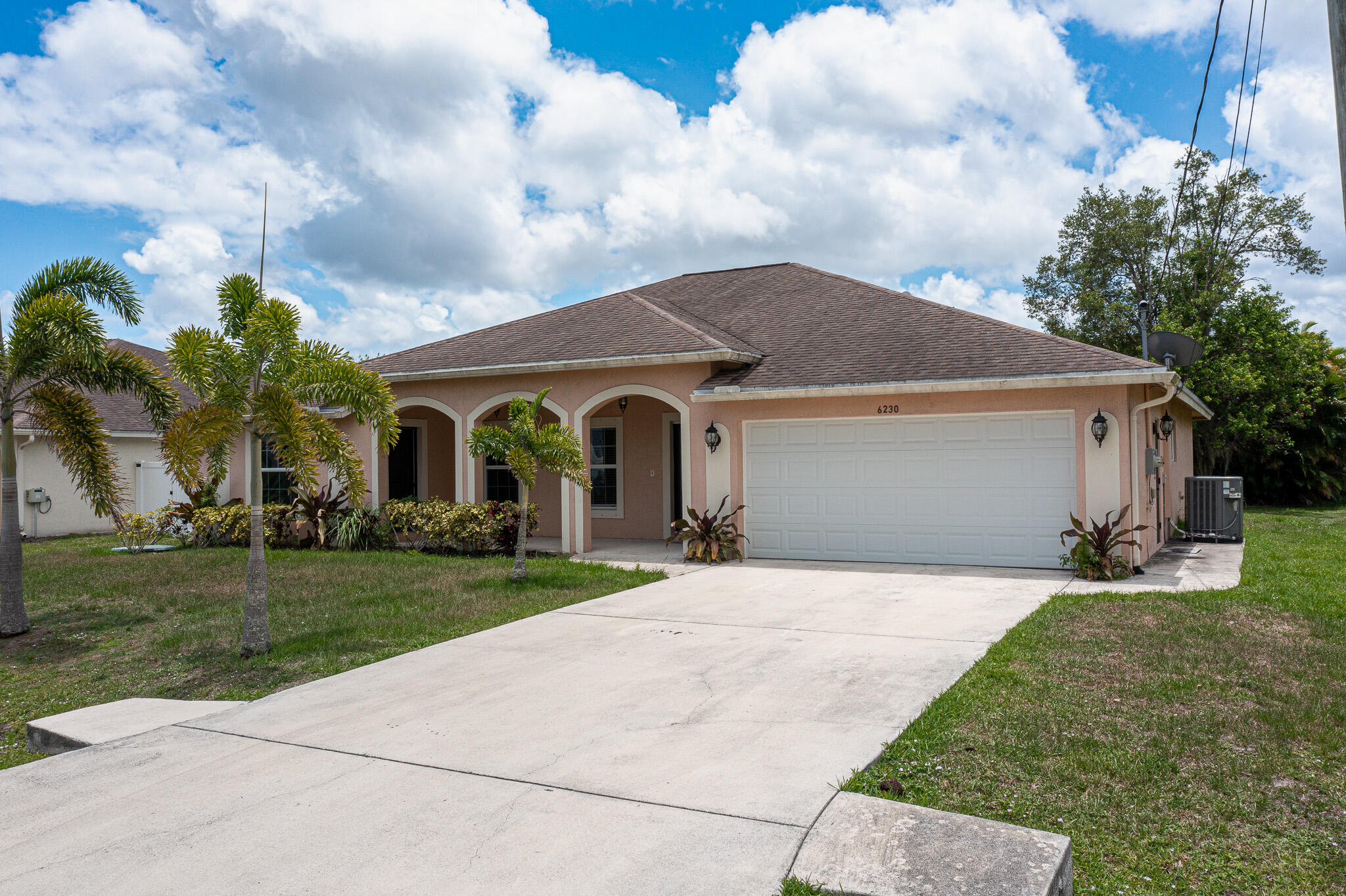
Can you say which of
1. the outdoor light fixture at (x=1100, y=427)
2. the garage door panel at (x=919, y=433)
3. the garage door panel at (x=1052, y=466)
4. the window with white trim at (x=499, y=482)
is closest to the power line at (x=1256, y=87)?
the outdoor light fixture at (x=1100, y=427)

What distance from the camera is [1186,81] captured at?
34.3ft

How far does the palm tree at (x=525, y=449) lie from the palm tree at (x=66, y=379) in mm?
3665

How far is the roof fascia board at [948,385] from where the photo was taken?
10109mm

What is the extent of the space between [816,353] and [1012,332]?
2.93 metres

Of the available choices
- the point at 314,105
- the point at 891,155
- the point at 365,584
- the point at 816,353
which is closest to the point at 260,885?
the point at 365,584

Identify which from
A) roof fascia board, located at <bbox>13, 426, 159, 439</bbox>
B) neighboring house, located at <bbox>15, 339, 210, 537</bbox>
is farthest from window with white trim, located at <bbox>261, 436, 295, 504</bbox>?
roof fascia board, located at <bbox>13, 426, 159, 439</bbox>

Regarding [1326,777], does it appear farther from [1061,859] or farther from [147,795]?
[147,795]

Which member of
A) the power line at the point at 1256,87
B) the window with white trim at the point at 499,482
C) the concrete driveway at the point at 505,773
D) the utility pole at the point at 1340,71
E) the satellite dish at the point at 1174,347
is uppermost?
the power line at the point at 1256,87

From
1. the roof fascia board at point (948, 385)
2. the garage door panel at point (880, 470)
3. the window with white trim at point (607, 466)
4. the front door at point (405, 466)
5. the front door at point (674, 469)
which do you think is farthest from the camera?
the front door at point (405, 466)

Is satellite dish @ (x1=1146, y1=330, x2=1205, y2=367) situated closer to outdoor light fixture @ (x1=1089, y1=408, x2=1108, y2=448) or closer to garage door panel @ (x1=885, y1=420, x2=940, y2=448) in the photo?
outdoor light fixture @ (x1=1089, y1=408, x2=1108, y2=448)

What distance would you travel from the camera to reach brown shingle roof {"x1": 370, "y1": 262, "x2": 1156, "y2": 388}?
11.5m

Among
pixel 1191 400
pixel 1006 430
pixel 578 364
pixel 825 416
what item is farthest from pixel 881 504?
pixel 1191 400

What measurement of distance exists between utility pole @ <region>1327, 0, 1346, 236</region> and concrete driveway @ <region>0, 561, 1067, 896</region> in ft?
11.2

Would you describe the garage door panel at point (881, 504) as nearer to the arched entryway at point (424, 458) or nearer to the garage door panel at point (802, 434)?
the garage door panel at point (802, 434)
